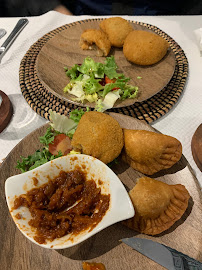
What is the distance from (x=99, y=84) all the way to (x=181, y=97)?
75 centimetres

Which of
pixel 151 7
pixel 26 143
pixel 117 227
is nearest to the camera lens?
pixel 117 227

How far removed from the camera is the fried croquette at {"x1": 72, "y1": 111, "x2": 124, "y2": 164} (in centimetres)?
147

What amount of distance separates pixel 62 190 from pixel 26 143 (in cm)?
46

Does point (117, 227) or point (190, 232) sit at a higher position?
point (190, 232)

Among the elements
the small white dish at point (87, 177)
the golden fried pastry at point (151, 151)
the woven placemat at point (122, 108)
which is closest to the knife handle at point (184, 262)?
the small white dish at point (87, 177)

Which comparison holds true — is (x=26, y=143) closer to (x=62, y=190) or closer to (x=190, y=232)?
(x=62, y=190)

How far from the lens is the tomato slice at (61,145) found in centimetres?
158

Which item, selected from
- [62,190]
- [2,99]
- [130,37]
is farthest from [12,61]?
[62,190]

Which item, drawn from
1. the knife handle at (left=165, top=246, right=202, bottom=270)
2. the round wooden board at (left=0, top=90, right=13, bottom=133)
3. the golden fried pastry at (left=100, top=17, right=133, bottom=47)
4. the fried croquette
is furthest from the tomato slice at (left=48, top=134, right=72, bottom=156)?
the golden fried pastry at (left=100, top=17, right=133, bottom=47)

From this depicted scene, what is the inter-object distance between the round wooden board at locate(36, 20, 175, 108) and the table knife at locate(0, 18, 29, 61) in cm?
55

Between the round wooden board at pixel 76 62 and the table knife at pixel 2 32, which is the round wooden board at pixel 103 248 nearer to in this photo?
the round wooden board at pixel 76 62

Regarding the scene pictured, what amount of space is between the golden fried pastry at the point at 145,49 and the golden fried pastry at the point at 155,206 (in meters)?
1.30

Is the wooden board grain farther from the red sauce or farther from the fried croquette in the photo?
the red sauce

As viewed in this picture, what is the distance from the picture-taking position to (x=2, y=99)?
200 cm
